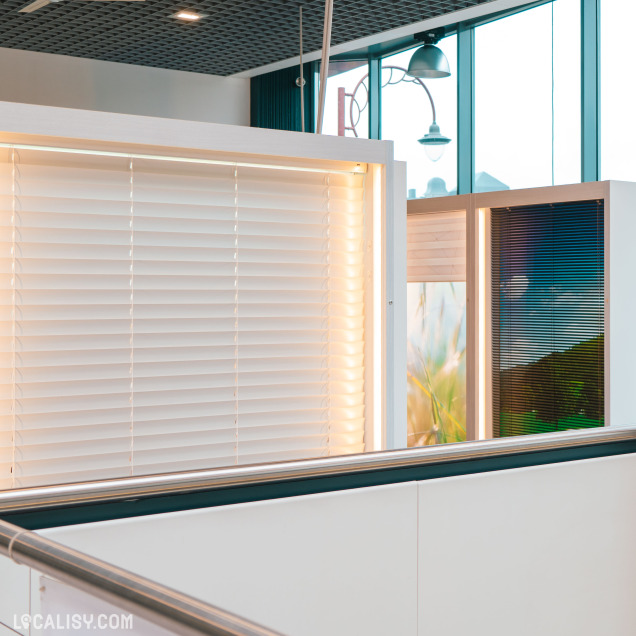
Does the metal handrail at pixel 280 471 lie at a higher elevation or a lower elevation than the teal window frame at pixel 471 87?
lower

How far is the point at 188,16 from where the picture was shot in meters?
5.37

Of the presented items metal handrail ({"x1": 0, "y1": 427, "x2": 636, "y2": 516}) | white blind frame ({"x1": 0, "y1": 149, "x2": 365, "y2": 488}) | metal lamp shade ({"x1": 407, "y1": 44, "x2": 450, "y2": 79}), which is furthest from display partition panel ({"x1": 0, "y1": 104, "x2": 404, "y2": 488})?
metal lamp shade ({"x1": 407, "y1": 44, "x2": 450, "y2": 79})

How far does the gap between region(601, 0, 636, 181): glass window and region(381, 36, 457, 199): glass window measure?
4.51ft

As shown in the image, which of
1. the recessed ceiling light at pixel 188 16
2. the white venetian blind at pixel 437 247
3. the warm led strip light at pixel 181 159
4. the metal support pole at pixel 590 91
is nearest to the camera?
the warm led strip light at pixel 181 159

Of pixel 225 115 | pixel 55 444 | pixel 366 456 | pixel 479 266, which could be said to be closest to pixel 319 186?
pixel 55 444

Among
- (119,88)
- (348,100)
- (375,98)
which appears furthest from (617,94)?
(119,88)

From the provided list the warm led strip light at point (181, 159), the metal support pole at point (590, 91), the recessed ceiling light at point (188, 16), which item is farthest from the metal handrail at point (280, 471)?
the metal support pole at point (590, 91)

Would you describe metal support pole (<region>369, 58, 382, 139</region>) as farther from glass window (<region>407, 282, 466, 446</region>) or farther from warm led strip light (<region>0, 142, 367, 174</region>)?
warm led strip light (<region>0, 142, 367, 174</region>)

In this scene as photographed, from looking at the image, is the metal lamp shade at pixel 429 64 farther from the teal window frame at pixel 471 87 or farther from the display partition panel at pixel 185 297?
the display partition panel at pixel 185 297

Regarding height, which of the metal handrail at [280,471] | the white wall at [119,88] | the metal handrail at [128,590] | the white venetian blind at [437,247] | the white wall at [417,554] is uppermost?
the white wall at [119,88]

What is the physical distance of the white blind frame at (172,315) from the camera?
9.27 feet

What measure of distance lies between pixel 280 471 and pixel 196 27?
4.55 metres

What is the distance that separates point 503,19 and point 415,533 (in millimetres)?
5865

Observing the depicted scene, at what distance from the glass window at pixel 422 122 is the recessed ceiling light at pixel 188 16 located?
260cm
